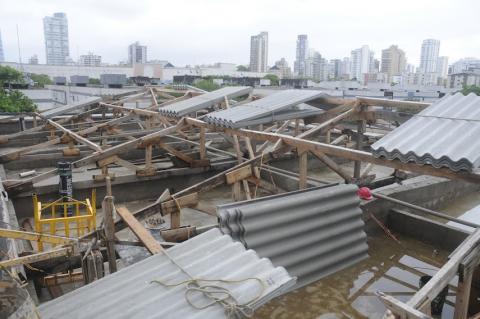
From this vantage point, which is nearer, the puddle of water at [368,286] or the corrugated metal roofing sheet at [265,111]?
the puddle of water at [368,286]

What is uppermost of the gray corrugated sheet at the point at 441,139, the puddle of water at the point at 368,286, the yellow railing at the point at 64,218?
the gray corrugated sheet at the point at 441,139

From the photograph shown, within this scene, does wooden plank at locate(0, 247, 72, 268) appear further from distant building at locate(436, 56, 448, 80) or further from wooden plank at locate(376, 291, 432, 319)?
distant building at locate(436, 56, 448, 80)

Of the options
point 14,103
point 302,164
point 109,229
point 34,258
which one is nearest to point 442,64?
point 14,103

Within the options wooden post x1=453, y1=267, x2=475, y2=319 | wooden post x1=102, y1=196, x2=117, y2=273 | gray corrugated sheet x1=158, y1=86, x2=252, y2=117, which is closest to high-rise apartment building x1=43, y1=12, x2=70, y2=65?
gray corrugated sheet x1=158, y1=86, x2=252, y2=117

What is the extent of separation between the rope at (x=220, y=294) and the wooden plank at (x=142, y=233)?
699mm

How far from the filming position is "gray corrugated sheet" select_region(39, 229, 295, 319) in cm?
264

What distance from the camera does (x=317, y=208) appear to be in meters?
5.34

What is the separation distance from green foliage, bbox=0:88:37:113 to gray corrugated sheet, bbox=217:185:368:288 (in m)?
23.7

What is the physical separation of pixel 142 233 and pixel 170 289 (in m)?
1.21

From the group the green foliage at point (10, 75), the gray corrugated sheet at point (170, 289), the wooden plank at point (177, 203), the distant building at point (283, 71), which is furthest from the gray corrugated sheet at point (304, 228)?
the distant building at point (283, 71)

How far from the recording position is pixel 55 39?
16800 cm

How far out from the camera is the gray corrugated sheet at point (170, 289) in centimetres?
264

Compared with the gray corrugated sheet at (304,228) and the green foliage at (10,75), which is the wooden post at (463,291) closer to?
the gray corrugated sheet at (304,228)

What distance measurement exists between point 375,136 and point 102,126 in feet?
30.0
